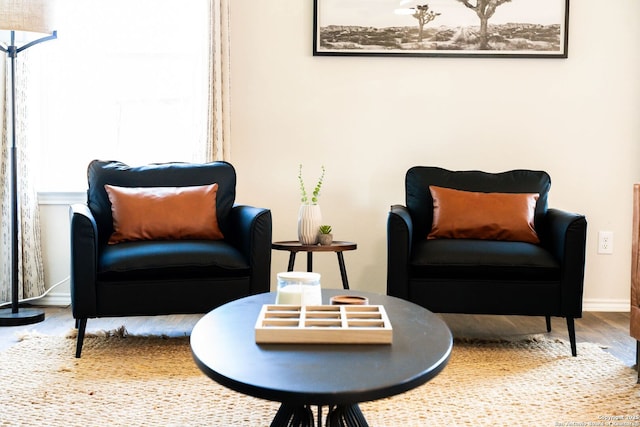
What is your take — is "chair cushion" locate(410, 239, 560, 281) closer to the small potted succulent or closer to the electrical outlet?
the small potted succulent

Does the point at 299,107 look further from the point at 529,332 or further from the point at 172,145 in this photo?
the point at 529,332

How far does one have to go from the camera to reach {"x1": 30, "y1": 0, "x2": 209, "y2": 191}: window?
3939mm

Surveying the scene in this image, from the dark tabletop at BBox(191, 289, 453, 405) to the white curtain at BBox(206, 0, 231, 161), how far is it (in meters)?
2.13

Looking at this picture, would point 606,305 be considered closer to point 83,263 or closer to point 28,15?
point 83,263

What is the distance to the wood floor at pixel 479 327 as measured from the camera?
311 cm

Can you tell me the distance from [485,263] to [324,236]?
0.82 metres

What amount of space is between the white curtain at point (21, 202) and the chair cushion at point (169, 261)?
1.18 metres

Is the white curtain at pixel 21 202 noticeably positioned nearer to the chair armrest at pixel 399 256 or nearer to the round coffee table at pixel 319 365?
the chair armrest at pixel 399 256

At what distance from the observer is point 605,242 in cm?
390

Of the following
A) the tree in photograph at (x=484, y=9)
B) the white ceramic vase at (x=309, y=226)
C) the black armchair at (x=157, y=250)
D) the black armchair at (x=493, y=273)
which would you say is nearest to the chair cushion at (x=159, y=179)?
the black armchair at (x=157, y=250)

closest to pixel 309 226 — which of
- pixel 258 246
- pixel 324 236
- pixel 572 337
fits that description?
pixel 324 236

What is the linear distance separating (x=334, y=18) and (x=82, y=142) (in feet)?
5.60

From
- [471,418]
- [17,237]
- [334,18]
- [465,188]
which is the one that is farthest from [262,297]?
[334,18]

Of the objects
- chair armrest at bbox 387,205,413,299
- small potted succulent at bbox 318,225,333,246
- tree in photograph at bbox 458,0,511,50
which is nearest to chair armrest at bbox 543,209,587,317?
chair armrest at bbox 387,205,413,299
